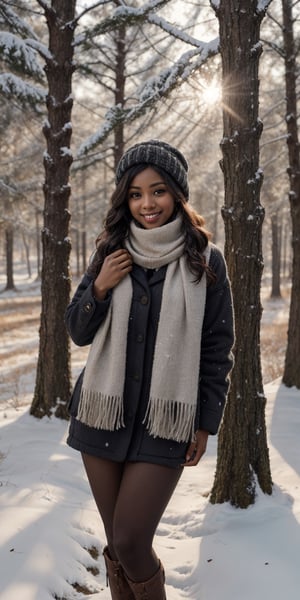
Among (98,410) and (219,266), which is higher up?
(219,266)

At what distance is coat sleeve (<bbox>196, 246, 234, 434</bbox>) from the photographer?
233cm

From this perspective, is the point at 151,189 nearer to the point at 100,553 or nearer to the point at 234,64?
the point at 234,64

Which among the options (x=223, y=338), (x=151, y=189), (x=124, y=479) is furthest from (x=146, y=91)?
(x=124, y=479)

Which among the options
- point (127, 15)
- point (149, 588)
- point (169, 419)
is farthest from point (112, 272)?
point (127, 15)

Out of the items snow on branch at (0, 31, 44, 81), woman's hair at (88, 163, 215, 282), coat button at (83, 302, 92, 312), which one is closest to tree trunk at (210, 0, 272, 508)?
woman's hair at (88, 163, 215, 282)

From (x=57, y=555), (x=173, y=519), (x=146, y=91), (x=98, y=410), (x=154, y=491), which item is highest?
(x=146, y=91)

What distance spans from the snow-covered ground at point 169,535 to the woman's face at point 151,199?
210cm

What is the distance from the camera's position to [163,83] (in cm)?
547

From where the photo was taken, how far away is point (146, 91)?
5.63 m

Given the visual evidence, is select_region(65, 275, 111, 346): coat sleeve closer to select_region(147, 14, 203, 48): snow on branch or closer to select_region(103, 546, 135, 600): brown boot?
select_region(103, 546, 135, 600): brown boot

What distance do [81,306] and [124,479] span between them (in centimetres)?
81

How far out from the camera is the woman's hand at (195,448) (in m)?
2.31

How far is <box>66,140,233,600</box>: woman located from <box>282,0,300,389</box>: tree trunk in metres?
6.07

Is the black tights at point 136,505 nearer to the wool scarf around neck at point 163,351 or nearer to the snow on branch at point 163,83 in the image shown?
the wool scarf around neck at point 163,351
